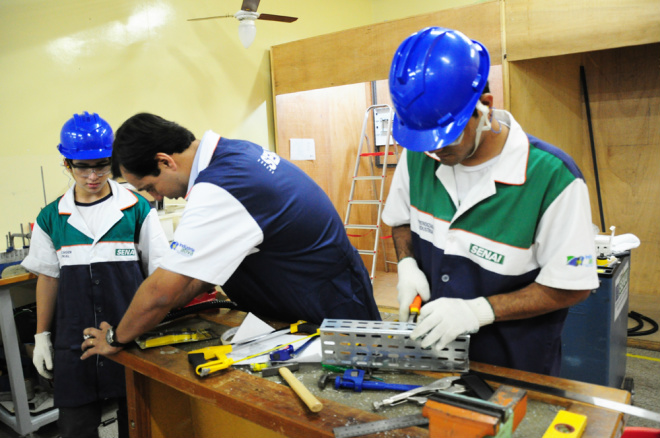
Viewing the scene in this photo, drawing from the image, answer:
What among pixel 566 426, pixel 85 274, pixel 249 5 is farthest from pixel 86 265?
pixel 249 5

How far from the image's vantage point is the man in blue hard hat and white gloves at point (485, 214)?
3.29 feet

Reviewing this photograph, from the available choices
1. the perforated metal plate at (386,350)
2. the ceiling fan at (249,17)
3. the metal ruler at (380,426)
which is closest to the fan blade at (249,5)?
the ceiling fan at (249,17)

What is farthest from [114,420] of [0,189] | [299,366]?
[299,366]

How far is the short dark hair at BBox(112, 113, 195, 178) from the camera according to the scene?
4.53 ft

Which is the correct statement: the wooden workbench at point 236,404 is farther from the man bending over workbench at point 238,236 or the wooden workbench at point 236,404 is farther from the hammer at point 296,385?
the man bending over workbench at point 238,236

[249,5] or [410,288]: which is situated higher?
[249,5]

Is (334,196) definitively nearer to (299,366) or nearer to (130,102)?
(130,102)

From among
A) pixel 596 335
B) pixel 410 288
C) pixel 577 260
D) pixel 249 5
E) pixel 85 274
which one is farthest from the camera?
pixel 249 5

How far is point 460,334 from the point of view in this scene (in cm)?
101

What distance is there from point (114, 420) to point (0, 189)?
1.56 m

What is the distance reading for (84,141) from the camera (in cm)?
171

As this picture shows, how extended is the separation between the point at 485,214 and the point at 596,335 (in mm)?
1424

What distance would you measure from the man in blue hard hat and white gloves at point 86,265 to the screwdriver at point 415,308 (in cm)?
106

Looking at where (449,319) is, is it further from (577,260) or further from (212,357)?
(212,357)
